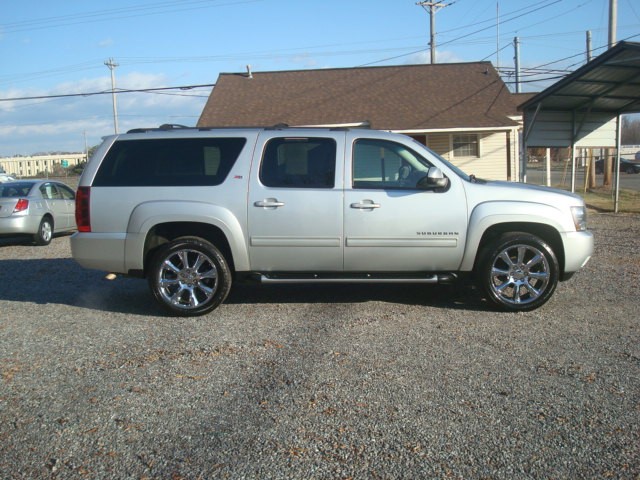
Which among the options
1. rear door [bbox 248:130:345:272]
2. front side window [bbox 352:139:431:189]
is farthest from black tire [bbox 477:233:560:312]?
rear door [bbox 248:130:345:272]

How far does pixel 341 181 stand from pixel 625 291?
3.77 metres

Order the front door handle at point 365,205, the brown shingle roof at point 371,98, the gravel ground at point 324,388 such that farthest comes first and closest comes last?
the brown shingle roof at point 371,98 < the front door handle at point 365,205 < the gravel ground at point 324,388

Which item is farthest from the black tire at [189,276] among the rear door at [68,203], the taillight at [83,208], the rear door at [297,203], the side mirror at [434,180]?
the rear door at [68,203]

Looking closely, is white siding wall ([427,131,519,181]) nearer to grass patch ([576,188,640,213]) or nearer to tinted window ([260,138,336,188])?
grass patch ([576,188,640,213])

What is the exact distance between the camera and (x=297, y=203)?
658 cm

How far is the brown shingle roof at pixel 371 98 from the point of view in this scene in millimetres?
23984

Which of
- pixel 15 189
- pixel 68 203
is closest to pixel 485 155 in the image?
pixel 68 203

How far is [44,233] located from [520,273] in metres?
10.6

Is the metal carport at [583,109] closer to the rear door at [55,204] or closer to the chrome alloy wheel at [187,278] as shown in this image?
the chrome alloy wheel at [187,278]

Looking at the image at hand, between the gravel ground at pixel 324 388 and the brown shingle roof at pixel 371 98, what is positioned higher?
the brown shingle roof at pixel 371 98

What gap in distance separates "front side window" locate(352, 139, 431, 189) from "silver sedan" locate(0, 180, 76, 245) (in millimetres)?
9010

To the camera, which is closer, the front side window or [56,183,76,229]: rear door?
the front side window

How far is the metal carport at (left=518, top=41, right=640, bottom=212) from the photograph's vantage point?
13938 mm

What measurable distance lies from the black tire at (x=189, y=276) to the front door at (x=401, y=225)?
1.35 metres
